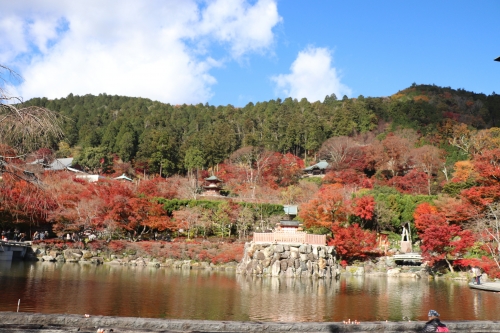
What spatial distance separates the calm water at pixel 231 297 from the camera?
40.1 feet

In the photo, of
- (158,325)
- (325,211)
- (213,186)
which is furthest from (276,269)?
(213,186)

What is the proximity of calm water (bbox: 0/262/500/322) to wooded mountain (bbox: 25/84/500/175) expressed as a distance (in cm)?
3335

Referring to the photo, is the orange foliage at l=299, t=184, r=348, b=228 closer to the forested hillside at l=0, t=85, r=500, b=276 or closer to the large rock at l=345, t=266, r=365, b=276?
the forested hillside at l=0, t=85, r=500, b=276

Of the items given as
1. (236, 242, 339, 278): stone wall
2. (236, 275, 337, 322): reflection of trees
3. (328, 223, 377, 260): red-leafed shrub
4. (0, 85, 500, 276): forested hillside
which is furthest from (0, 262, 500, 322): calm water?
(328, 223, 377, 260): red-leafed shrub

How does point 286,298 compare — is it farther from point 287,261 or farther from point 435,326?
point 435,326

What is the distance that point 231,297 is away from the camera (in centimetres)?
1533

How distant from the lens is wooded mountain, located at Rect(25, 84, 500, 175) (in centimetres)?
5462

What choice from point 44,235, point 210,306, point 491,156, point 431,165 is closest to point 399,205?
point 491,156

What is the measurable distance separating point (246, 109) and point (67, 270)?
56.5 m

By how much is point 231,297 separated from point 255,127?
5231 cm

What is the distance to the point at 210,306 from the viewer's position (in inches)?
523

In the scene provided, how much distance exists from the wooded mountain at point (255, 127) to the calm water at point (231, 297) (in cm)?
3335

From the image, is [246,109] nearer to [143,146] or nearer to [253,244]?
[143,146]

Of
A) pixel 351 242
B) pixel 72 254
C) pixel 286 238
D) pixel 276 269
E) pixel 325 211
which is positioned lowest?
pixel 276 269
